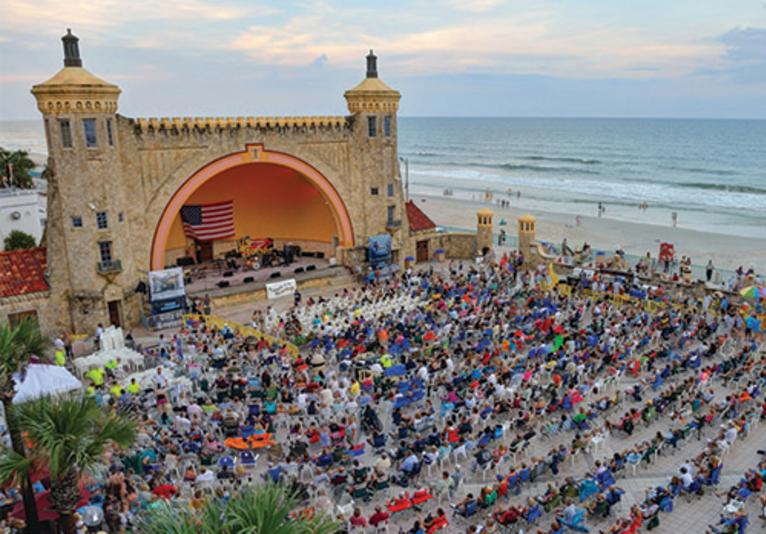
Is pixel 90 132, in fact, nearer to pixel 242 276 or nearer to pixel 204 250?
pixel 242 276

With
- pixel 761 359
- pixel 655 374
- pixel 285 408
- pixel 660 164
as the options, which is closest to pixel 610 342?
pixel 655 374

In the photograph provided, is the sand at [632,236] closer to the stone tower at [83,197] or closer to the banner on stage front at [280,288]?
the banner on stage front at [280,288]

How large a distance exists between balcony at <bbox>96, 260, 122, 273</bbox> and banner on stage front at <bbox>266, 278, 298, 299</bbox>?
634cm

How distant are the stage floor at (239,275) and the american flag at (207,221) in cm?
178

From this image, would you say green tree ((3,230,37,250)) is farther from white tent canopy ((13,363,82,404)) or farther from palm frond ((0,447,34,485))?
palm frond ((0,447,34,485))

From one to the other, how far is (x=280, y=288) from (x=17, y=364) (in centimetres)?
1832

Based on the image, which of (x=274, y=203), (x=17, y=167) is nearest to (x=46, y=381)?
(x=274, y=203)

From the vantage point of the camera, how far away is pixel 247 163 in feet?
97.0

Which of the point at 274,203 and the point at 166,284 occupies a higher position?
the point at 274,203

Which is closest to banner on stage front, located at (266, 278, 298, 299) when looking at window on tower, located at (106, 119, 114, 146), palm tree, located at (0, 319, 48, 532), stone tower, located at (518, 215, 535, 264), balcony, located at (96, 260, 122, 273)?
balcony, located at (96, 260, 122, 273)

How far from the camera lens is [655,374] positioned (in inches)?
712

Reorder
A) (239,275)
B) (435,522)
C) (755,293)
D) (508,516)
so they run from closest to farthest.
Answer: (435,522)
(508,516)
(755,293)
(239,275)

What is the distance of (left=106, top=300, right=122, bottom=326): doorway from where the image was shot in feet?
82.1

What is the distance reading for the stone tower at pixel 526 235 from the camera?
32938 mm
